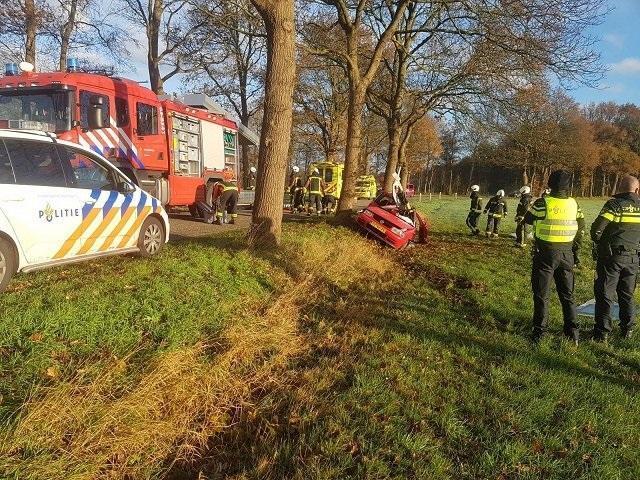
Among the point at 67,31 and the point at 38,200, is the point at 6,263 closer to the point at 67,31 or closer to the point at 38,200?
the point at 38,200

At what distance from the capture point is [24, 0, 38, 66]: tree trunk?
1647 cm

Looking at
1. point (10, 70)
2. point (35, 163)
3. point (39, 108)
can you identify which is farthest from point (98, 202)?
point (10, 70)

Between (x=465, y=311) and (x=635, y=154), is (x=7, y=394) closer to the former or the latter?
(x=465, y=311)

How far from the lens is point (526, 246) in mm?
13656

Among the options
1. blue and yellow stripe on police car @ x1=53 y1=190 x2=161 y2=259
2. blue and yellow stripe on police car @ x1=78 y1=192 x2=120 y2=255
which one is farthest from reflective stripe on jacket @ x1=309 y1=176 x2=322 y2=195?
blue and yellow stripe on police car @ x1=78 y1=192 x2=120 y2=255

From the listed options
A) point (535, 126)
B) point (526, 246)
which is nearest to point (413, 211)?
point (526, 246)

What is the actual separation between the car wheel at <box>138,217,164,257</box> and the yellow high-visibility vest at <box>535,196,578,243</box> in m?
5.13

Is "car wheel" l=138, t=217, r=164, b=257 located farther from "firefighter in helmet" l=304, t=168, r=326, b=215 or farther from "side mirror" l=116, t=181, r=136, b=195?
"firefighter in helmet" l=304, t=168, r=326, b=215

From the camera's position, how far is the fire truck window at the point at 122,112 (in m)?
10.8

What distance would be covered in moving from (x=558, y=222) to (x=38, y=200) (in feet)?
18.3

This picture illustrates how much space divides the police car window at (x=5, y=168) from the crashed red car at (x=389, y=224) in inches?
315

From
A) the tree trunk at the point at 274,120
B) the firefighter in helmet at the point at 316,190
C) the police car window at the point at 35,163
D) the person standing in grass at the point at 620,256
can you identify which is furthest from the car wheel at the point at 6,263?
the firefighter in helmet at the point at 316,190

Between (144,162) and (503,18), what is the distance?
9215 millimetres

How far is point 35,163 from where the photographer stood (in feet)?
17.4
